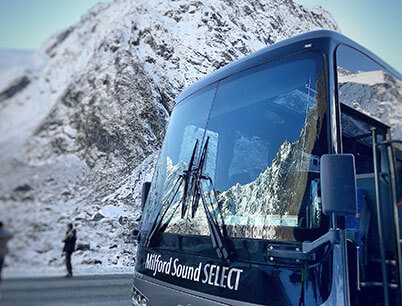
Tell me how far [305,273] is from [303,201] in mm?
425

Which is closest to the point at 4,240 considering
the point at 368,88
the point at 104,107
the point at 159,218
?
the point at 159,218

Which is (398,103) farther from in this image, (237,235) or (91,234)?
(91,234)

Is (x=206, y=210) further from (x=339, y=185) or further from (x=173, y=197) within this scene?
(x=339, y=185)

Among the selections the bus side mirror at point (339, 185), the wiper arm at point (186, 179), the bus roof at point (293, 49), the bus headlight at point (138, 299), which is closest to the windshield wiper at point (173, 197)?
the wiper arm at point (186, 179)

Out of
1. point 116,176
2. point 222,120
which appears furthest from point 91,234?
point 222,120

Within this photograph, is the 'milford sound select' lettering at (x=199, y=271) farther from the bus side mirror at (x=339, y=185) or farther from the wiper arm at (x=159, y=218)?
the bus side mirror at (x=339, y=185)

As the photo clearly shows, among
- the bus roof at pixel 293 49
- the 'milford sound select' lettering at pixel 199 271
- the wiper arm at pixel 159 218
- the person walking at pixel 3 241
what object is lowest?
the 'milford sound select' lettering at pixel 199 271

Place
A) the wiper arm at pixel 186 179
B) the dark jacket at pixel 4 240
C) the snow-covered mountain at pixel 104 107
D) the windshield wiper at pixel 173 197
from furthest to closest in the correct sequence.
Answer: the windshield wiper at pixel 173 197 → the wiper arm at pixel 186 179 → the snow-covered mountain at pixel 104 107 → the dark jacket at pixel 4 240

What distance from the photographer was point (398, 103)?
9.49 ft

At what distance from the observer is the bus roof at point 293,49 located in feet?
8.04

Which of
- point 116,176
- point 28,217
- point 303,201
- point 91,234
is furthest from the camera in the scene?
point 116,176

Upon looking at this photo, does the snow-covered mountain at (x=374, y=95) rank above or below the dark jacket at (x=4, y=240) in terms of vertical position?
above

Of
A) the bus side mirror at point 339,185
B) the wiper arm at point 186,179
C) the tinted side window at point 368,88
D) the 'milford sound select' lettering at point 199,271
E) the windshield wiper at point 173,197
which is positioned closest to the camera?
the bus side mirror at point 339,185

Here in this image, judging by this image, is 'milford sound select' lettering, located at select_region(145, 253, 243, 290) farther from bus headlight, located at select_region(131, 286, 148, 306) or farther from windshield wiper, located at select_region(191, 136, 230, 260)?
bus headlight, located at select_region(131, 286, 148, 306)
